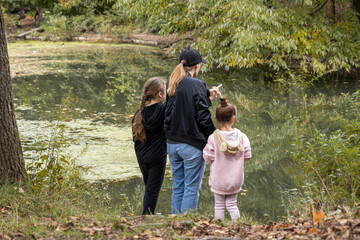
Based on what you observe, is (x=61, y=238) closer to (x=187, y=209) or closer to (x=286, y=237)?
(x=187, y=209)

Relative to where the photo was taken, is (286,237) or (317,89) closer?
(286,237)

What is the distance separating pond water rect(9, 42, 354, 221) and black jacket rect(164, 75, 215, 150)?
49.7 inches

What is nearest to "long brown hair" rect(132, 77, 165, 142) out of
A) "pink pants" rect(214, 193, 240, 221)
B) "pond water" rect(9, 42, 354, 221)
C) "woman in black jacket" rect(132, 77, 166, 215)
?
"woman in black jacket" rect(132, 77, 166, 215)

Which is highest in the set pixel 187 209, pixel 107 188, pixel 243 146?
pixel 243 146

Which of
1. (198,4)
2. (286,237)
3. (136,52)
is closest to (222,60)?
(198,4)

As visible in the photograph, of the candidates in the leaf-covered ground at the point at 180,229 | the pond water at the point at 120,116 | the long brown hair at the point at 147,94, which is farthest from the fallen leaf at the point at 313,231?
the long brown hair at the point at 147,94

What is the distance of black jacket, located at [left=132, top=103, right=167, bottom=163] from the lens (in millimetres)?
4305

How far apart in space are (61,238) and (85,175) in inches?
121

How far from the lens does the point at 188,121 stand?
4.05m

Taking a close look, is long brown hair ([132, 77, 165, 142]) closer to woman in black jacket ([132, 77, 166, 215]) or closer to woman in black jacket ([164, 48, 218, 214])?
woman in black jacket ([132, 77, 166, 215])

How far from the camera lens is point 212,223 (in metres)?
3.81

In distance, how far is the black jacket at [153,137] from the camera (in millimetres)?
4305

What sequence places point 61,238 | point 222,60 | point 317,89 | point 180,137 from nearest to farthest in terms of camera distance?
point 61,238
point 180,137
point 222,60
point 317,89

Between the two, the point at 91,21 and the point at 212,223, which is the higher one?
the point at 91,21
